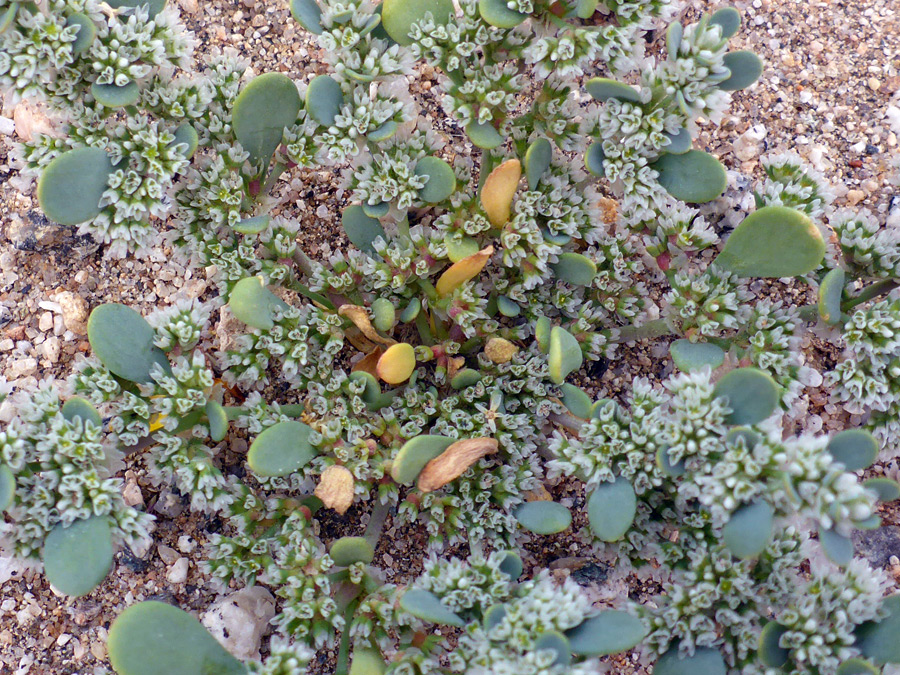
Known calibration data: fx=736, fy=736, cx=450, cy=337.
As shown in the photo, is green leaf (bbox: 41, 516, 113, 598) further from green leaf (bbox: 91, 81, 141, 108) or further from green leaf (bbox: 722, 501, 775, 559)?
green leaf (bbox: 722, 501, 775, 559)

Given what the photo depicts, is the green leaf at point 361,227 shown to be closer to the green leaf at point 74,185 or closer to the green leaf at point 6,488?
the green leaf at point 74,185

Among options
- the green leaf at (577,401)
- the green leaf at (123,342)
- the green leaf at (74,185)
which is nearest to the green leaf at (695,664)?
the green leaf at (577,401)

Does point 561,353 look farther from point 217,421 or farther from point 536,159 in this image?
point 217,421

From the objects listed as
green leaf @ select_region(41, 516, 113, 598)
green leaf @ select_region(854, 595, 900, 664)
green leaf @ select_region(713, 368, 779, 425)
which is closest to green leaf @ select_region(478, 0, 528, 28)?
green leaf @ select_region(713, 368, 779, 425)

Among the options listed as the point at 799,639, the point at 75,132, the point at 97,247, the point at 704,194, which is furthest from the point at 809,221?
the point at 97,247

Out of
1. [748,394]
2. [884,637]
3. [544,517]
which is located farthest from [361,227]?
[884,637]

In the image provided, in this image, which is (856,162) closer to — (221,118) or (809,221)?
(809,221)
